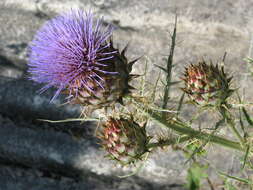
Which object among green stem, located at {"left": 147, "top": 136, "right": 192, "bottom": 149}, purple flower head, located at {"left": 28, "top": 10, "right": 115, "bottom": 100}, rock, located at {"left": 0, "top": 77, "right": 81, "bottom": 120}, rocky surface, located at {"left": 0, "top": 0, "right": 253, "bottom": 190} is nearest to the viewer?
purple flower head, located at {"left": 28, "top": 10, "right": 115, "bottom": 100}

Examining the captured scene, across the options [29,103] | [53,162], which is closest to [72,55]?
[29,103]

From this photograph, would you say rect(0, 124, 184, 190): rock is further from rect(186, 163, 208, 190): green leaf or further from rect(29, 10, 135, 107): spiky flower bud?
rect(29, 10, 135, 107): spiky flower bud

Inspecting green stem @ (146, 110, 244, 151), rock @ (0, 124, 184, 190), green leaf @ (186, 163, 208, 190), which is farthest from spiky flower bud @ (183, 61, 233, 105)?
rock @ (0, 124, 184, 190)

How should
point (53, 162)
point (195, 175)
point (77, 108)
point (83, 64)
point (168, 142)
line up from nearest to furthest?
point (83, 64)
point (168, 142)
point (195, 175)
point (77, 108)
point (53, 162)

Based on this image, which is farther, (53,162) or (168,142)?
(53,162)

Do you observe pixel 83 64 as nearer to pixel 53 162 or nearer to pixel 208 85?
pixel 208 85

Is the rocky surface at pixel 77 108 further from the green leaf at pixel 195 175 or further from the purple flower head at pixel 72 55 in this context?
the purple flower head at pixel 72 55
